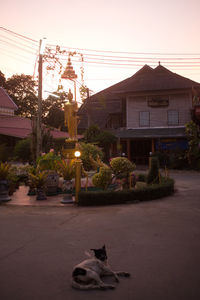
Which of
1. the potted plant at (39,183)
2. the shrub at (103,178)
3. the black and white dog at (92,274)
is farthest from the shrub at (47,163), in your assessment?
the black and white dog at (92,274)

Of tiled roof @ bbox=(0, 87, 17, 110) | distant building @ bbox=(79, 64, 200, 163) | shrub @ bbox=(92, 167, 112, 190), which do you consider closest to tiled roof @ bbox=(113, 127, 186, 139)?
distant building @ bbox=(79, 64, 200, 163)

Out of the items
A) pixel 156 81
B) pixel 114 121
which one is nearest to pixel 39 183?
pixel 156 81

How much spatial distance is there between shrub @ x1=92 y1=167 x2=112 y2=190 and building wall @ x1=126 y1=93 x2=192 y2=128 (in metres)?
18.8

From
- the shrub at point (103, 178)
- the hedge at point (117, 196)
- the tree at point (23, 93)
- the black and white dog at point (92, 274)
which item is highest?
the tree at point (23, 93)

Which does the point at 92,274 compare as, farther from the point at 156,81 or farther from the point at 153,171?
the point at 156,81

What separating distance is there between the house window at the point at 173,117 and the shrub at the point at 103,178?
62.5ft

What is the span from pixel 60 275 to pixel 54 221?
11.7 ft

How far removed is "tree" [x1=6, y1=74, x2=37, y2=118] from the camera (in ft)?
174

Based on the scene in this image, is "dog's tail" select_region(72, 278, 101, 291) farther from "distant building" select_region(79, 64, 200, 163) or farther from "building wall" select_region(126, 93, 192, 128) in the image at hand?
"building wall" select_region(126, 93, 192, 128)

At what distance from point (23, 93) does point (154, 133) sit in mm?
34361

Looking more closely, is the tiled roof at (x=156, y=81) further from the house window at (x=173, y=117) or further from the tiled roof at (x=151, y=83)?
the house window at (x=173, y=117)

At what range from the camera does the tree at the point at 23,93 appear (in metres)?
53.1

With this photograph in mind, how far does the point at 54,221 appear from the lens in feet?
25.6

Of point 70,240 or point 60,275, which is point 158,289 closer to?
point 60,275
